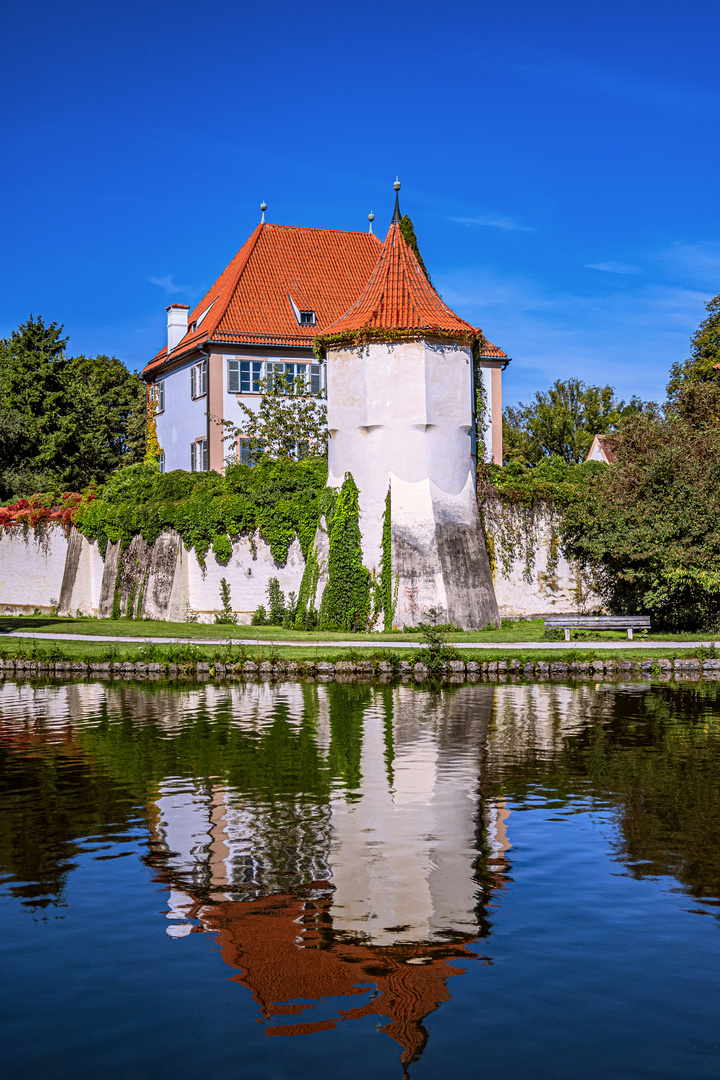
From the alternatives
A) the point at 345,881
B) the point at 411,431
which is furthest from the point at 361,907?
the point at 411,431

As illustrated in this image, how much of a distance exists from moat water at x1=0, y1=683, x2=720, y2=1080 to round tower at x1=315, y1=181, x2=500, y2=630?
1531cm

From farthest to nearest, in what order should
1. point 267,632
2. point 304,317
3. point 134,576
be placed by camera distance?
point 304,317
point 134,576
point 267,632

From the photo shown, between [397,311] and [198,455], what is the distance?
55.2 ft

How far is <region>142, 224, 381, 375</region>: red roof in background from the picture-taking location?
4522cm

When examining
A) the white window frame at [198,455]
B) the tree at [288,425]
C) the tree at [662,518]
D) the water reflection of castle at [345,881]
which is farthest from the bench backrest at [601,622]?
the white window frame at [198,455]

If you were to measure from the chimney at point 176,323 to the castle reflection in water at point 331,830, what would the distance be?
1302 inches

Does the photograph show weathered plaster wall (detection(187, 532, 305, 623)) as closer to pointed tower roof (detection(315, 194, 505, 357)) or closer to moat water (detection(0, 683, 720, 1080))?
pointed tower roof (detection(315, 194, 505, 357))

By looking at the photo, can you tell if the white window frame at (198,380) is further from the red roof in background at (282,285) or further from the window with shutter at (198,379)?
the red roof in background at (282,285)

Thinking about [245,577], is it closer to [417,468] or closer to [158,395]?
[417,468]

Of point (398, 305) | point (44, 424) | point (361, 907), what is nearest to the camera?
point (361, 907)

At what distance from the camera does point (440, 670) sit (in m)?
22.2

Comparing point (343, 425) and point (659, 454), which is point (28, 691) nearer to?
point (343, 425)

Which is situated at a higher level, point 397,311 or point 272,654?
point 397,311

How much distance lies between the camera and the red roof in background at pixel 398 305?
30.7 metres
